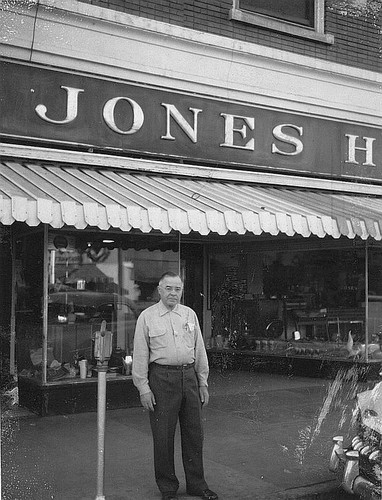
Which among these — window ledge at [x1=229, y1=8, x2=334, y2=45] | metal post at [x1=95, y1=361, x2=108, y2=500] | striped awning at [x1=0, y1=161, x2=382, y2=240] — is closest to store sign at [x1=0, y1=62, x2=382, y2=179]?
striped awning at [x1=0, y1=161, x2=382, y2=240]

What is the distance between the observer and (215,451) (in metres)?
6.21

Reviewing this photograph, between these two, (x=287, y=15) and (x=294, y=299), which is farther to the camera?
(x=294, y=299)

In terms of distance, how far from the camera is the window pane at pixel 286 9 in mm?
8828

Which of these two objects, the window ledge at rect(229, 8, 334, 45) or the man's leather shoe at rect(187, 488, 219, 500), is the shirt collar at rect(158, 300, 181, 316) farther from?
the window ledge at rect(229, 8, 334, 45)

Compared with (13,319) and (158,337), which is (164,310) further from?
(13,319)

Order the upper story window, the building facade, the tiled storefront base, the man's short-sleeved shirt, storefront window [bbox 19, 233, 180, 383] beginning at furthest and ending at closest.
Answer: the upper story window, storefront window [bbox 19, 233, 180, 383], the tiled storefront base, the building facade, the man's short-sleeved shirt

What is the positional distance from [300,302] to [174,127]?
14.0 ft

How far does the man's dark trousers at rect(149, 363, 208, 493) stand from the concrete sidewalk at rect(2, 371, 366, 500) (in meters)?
0.18

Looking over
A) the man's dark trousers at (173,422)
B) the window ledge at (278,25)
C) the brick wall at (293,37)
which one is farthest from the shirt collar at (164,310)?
the window ledge at (278,25)

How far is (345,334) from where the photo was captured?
34.2 feet

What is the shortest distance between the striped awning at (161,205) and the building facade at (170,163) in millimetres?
22

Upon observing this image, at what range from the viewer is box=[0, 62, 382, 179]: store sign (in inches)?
281

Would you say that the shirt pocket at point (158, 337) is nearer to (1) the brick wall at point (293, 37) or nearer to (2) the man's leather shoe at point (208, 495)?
(2) the man's leather shoe at point (208, 495)

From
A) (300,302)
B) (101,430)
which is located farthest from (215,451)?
(300,302)
